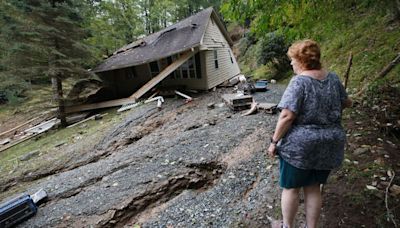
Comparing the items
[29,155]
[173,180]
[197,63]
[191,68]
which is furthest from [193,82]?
[173,180]

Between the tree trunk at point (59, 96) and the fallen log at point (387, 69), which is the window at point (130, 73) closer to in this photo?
the tree trunk at point (59, 96)

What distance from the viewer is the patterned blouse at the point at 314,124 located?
1788 mm

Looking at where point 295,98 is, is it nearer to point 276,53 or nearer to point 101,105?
point 276,53

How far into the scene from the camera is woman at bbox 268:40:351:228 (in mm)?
1791

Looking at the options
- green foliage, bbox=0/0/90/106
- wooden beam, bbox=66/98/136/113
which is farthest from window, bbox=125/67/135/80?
green foliage, bbox=0/0/90/106

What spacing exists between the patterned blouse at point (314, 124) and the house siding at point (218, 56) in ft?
32.7

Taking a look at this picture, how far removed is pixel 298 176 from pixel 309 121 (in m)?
0.47

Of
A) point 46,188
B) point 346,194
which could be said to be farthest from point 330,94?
point 46,188

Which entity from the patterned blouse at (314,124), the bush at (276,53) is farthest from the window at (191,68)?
the patterned blouse at (314,124)

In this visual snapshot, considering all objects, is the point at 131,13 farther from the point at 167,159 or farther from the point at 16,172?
the point at 167,159

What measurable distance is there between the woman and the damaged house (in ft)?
29.5

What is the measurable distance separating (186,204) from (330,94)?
2501 mm

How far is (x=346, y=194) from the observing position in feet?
9.02

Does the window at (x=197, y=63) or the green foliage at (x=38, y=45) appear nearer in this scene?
the green foliage at (x=38, y=45)
